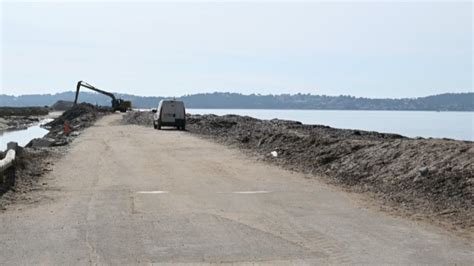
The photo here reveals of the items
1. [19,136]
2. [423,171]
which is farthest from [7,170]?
[19,136]

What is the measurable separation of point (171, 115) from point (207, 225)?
35.2m

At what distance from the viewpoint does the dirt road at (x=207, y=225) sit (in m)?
7.59

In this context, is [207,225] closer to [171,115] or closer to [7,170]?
[7,170]

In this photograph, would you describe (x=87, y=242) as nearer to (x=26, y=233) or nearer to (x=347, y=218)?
(x=26, y=233)

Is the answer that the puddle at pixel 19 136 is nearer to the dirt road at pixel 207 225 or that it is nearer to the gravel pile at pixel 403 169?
the gravel pile at pixel 403 169

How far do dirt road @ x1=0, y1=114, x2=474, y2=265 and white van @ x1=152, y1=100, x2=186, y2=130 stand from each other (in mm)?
28122

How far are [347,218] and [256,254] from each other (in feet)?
9.50

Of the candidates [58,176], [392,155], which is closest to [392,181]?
[392,155]

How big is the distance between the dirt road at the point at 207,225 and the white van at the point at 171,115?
1107 inches

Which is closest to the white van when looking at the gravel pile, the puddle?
the puddle

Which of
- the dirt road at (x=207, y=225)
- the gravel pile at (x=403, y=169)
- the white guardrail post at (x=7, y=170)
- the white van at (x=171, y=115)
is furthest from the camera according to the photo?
the white van at (x=171, y=115)

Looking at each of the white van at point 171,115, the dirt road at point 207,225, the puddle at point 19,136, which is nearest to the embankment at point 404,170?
the dirt road at point 207,225

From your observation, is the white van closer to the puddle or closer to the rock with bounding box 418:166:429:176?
the puddle

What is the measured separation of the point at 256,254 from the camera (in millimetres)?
7629
